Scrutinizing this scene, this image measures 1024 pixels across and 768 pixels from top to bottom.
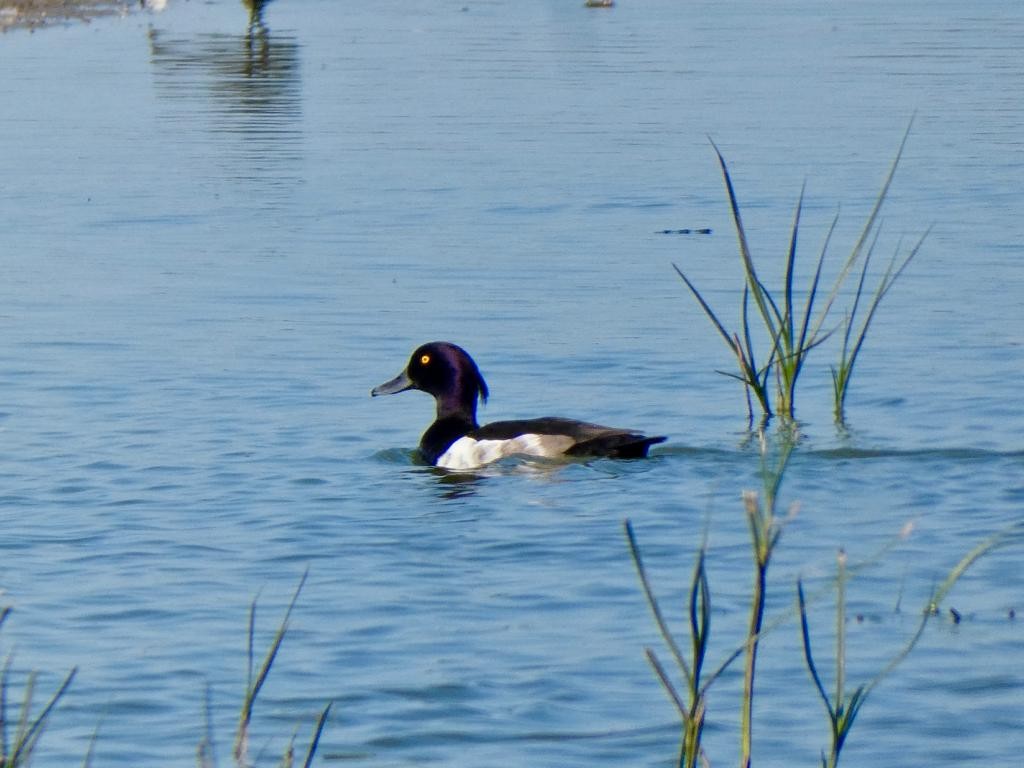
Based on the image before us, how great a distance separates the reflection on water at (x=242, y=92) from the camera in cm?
1928

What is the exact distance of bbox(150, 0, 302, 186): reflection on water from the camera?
19281 millimetres

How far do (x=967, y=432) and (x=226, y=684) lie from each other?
170 inches

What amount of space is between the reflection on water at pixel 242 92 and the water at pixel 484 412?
0.16 m

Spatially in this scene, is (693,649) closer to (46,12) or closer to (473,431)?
(473,431)

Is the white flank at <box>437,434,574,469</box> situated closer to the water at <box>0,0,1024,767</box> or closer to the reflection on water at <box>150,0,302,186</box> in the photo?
the water at <box>0,0,1024,767</box>

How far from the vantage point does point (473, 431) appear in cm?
963

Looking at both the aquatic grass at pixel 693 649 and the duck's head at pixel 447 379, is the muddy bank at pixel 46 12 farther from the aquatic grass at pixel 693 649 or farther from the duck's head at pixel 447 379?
the aquatic grass at pixel 693 649

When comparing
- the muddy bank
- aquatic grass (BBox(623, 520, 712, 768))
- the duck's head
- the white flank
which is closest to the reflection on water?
the muddy bank

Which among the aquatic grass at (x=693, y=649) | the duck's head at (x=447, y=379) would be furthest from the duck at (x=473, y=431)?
the aquatic grass at (x=693, y=649)

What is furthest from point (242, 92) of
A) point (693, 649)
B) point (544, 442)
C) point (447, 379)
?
point (693, 649)

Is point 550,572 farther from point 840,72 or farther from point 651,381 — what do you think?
point 840,72

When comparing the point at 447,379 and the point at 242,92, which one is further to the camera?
the point at 242,92

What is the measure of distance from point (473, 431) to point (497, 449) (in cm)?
39

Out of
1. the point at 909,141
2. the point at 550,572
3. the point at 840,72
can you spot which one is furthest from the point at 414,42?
the point at 550,572
